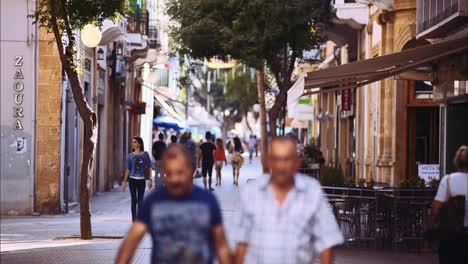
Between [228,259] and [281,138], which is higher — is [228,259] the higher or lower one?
the lower one

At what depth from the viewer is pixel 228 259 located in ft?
23.6

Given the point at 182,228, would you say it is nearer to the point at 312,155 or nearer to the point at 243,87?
the point at 312,155

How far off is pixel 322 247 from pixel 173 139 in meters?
26.5

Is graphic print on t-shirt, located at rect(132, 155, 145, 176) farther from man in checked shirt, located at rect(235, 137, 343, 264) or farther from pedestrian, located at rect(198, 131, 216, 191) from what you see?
pedestrian, located at rect(198, 131, 216, 191)

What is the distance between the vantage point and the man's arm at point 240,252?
716 cm

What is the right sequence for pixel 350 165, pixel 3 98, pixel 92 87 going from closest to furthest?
pixel 3 98, pixel 92 87, pixel 350 165

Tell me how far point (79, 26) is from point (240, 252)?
37.6 feet

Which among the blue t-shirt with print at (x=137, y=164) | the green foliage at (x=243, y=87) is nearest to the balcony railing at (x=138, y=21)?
the blue t-shirt with print at (x=137, y=164)

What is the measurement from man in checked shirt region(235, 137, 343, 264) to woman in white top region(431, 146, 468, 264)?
294cm

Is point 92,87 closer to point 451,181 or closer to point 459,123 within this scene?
point 459,123

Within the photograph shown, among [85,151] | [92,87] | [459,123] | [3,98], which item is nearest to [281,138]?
[85,151]

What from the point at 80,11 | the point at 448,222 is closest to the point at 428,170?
the point at 80,11

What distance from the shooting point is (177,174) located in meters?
7.13

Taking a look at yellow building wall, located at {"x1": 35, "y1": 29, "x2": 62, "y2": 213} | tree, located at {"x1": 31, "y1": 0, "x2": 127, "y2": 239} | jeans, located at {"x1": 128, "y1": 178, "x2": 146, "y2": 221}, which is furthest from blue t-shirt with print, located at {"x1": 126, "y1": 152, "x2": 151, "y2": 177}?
yellow building wall, located at {"x1": 35, "y1": 29, "x2": 62, "y2": 213}
